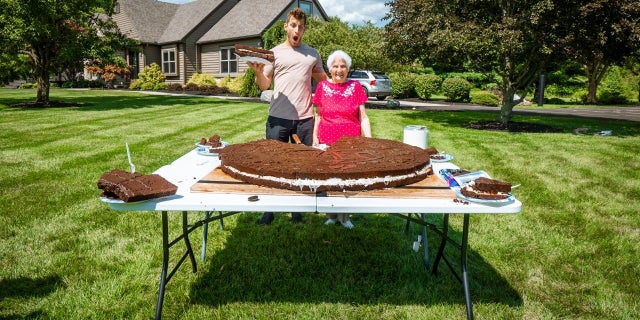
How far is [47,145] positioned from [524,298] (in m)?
8.24

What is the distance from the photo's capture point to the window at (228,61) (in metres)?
27.6

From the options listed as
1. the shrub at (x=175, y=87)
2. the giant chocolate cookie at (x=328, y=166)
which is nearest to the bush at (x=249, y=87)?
the shrub at (x=175, y=87)

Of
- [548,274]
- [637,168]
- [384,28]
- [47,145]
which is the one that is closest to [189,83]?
[384,28]

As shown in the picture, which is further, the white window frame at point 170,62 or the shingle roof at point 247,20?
the white window frame at point 170,62

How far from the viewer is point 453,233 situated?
13.9 ft

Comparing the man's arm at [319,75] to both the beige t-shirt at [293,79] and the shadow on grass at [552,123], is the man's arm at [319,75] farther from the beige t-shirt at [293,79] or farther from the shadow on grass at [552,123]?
the shadow on grass at [552,123]

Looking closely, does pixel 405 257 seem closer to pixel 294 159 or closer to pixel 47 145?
pixel 294 159

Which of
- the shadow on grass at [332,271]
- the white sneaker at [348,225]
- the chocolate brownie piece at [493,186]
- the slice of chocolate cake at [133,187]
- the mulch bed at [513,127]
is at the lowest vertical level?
the shadow on grass at [332,271]

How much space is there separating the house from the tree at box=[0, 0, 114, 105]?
11269 mm

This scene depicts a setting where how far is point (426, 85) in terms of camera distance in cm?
2419

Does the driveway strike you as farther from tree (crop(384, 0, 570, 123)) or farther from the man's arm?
the man's arm

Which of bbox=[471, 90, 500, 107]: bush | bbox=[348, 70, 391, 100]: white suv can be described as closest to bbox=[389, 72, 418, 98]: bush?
bbox=[348, 70, 391, 100]: white suv

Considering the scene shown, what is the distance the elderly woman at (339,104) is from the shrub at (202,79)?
2530 centimetres

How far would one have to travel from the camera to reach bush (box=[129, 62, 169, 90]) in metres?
29.1
